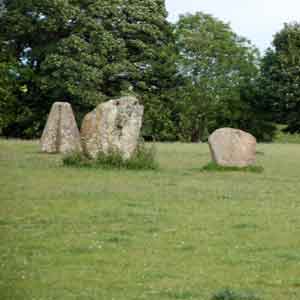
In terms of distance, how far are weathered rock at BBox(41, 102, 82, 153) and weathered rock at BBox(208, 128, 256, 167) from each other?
6.79 metres

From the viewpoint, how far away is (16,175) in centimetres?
2156

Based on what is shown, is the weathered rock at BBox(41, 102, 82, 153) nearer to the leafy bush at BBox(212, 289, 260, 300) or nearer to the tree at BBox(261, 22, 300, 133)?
the leafy bush at BBox(212, 289, 260, 300)

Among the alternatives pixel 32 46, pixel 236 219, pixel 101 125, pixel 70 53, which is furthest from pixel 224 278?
pixel 32 46

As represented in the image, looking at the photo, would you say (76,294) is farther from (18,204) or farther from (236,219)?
(18,204)

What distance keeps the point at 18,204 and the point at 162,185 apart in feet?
16.3

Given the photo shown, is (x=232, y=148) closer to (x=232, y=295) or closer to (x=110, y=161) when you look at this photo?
(x=110, y=161)

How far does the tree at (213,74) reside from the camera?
6419 cm

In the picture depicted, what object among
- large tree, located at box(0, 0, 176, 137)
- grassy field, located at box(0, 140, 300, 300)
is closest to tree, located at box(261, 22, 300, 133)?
large tree, located at box(0, 0, 176, 137)

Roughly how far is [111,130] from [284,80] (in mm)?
39631

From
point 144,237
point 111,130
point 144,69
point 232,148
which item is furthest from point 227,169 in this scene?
point 144,69

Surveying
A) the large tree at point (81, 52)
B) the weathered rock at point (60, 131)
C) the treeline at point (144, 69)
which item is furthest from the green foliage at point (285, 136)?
the weathered rock at point (60, 131)

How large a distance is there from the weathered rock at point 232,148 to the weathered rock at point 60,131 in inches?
267

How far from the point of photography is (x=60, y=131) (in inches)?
1236

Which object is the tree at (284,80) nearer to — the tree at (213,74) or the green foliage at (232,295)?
the tree at (213,74)
